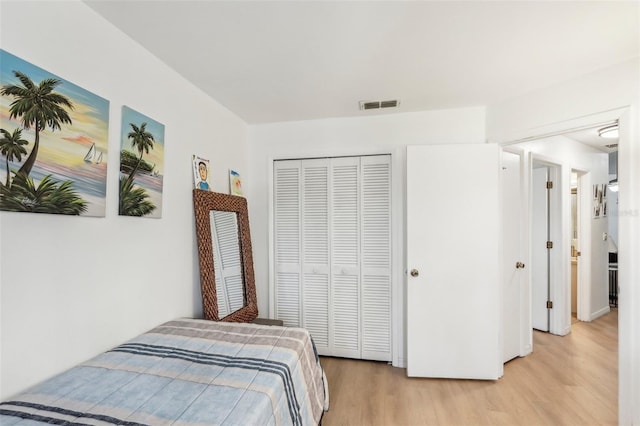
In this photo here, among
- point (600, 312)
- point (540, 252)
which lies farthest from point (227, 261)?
point (600, 312)

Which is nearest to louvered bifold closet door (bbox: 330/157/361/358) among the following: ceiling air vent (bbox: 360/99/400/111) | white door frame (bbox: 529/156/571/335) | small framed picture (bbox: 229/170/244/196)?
ceiling air vent (bbox: 360/99/400/111)

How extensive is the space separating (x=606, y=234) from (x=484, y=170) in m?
Answer: 3.19

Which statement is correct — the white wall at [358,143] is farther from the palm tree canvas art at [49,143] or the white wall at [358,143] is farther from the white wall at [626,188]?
the palm tree canvas art at [49,143]

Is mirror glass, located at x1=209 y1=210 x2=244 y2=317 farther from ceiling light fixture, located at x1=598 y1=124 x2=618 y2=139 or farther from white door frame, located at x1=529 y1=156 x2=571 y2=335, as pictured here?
ceiling light fixture, located at x1=598 y1=124 x2=618 y2=139

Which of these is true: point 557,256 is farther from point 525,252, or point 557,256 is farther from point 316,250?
point 316,250

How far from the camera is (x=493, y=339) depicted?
2432 millimetres

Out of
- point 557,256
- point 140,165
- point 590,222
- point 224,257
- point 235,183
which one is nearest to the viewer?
point 140,165

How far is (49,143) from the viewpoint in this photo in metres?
1.18

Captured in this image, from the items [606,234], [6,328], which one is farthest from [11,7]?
[606,234]

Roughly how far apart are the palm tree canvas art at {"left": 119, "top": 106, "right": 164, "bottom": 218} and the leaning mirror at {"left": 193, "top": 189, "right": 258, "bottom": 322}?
14.5 inches

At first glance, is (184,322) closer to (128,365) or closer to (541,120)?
(128,365)

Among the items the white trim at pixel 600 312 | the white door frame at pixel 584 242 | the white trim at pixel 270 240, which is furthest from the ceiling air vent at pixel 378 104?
the white trim at pixel 600 312

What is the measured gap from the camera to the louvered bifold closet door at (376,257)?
2764 millimetres

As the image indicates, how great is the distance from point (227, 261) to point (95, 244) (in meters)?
1.12
